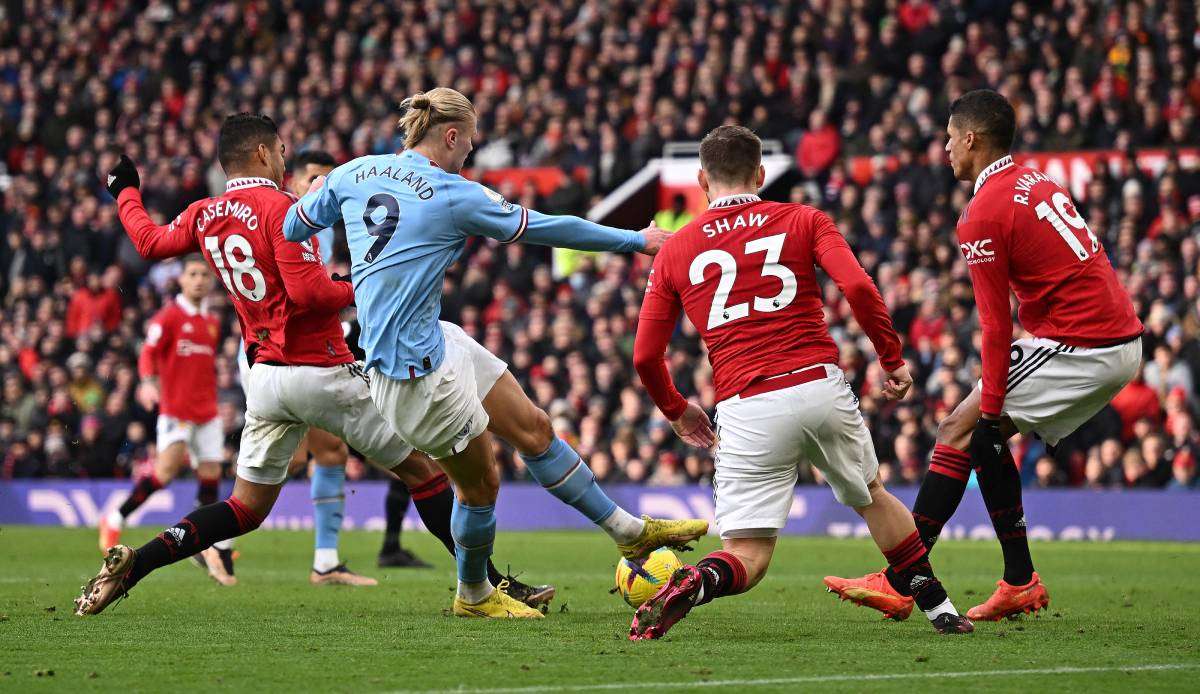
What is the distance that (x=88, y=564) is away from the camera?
42.6 ft

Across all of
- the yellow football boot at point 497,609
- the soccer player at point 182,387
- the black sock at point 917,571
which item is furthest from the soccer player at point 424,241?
the soccer player at point 182,387

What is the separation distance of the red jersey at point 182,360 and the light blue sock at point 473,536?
5.51 metres

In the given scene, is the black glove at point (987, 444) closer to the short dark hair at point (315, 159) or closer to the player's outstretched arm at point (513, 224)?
the player's outstretched arm at point (513, 224)

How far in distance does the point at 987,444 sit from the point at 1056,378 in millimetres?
447

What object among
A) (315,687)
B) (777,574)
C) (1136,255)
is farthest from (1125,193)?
(315,687)

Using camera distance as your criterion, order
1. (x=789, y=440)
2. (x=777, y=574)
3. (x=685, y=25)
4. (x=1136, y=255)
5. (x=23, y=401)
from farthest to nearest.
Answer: (x=685, y=25) < (x=23, y=401) < (x=1136, y=255) < (x=777, y=574) < (x=789, y=440)

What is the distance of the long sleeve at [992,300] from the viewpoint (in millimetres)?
7488

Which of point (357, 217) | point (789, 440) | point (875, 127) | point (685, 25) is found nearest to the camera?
point (789, 440)

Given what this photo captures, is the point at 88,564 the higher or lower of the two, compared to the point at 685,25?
lower

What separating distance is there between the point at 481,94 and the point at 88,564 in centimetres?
Result: 1270

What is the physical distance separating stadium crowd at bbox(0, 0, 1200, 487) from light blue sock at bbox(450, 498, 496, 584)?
7801 millimetres

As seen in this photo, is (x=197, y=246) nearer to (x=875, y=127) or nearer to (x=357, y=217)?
(x=357, y=217)

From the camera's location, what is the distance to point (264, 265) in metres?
8.40

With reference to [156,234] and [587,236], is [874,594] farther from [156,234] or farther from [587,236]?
[156,234]
